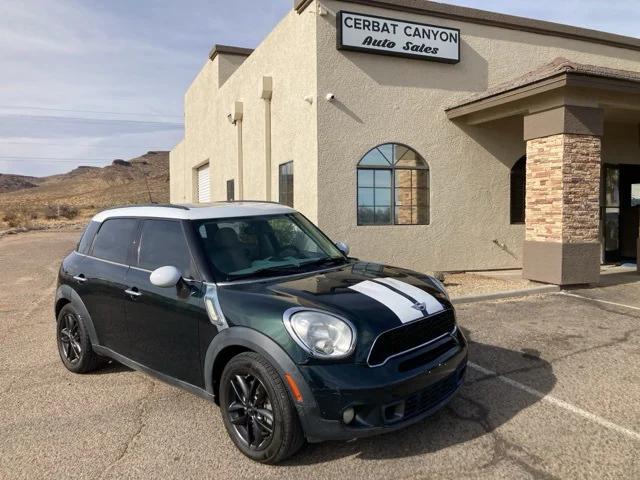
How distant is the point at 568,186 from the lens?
8.84 meters

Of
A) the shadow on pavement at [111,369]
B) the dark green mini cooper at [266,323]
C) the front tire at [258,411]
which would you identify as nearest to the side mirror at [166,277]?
the dark green mini cooper at [266,323]

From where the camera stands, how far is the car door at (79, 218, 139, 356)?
14.3ft

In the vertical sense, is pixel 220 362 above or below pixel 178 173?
below

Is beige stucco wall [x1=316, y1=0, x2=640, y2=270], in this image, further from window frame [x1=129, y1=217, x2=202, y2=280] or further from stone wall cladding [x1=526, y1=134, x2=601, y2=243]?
window frame [x1=129, y1=217, x2=202, y2=280]

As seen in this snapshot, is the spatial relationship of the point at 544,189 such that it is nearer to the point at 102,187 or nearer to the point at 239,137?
the point at 239,137

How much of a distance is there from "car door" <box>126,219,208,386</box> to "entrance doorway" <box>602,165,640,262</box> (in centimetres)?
1196

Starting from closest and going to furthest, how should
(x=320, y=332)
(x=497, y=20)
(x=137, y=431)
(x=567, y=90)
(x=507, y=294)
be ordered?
1. (x=320, y=332)
2. (x=137, y=431)
3. (x=507, y=294)
4. (x=567, y=90)
5. (x=497, y=20)

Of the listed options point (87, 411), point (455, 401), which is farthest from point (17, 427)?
point (455, 401)

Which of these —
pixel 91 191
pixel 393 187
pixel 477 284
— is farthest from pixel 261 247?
pixel 91 191

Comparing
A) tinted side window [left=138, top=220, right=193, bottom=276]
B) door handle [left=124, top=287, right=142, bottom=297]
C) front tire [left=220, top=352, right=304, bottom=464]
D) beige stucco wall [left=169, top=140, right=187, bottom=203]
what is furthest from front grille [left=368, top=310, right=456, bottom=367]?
beige stucco wall [left=169, top=140, right=187, bottom=203]

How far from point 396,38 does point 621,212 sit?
24.9 feet

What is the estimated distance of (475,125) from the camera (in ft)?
37.1

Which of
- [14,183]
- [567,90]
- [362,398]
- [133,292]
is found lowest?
[362,398]

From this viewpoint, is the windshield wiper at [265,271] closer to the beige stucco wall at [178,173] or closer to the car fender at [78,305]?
the car fender at [78,305]
